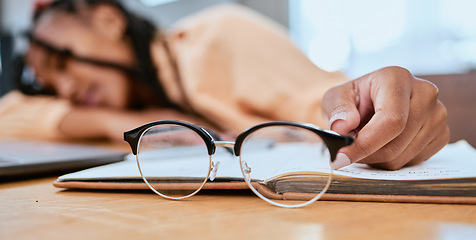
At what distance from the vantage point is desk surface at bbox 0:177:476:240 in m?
0.28

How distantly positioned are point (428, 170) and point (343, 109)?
4.4 inches

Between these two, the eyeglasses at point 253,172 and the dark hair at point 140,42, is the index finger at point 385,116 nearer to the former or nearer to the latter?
the eyeglasses at point 253,172

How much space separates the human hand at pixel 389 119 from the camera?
36cm

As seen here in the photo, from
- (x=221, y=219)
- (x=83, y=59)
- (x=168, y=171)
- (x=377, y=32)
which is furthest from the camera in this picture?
(x=377, y=32)

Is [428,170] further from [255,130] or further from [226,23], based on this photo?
[226,23]

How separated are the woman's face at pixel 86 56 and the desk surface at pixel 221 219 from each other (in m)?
0.91

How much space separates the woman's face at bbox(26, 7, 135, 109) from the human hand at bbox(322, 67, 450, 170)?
0.99m

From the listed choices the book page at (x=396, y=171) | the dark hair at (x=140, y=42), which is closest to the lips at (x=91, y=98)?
the dark hair at (x=140, y=42)

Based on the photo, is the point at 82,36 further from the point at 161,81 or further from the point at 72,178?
the point at 72,178

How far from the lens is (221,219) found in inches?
12.4

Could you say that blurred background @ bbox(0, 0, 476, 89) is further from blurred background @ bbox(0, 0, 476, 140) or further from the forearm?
the forearm

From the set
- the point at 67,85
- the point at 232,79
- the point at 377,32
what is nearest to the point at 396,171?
the point at 232,79

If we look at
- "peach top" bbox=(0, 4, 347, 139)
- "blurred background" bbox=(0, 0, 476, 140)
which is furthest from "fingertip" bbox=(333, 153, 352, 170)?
"blurred background" bbox=(0, 0, 476, 140)

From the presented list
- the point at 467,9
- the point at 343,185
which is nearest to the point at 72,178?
the point at 343,185
